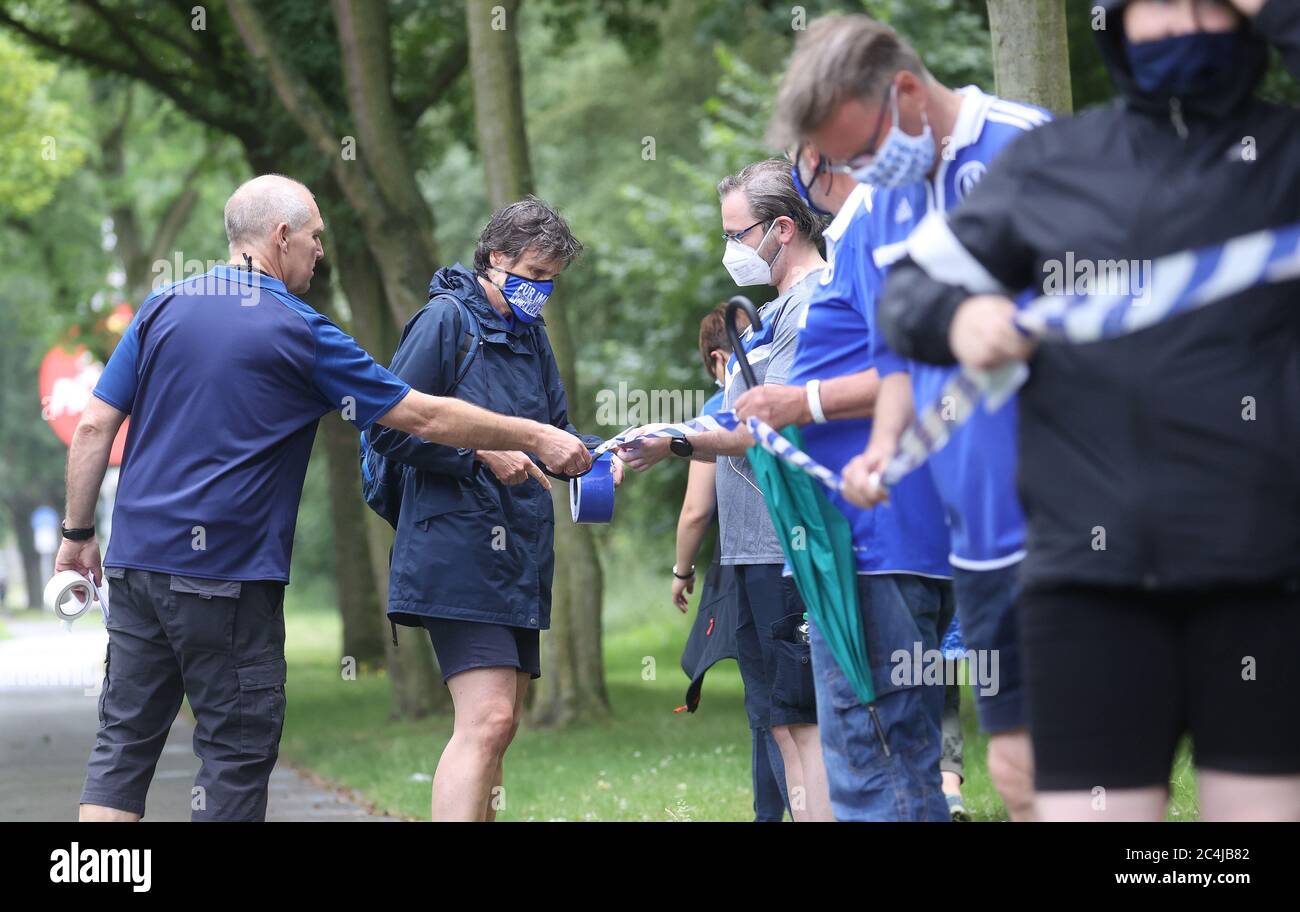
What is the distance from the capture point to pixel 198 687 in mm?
5102

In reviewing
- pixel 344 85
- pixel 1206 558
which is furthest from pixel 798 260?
pixel 344 85

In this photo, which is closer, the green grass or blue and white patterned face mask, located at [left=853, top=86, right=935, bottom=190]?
blue and white patterned face mask, located at [left=853, top=86, right=935, bottom=190]

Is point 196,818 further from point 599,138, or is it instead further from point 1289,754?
point 599,138

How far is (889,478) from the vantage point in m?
3.58

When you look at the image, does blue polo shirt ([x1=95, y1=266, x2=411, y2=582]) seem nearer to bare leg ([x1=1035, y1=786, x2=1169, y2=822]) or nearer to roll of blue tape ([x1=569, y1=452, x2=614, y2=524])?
roll of blue tape ([x1=569, y1=452, x2=614, y2=524])

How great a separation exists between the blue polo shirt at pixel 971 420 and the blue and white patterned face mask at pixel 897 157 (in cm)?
9

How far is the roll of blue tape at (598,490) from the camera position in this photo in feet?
19.9

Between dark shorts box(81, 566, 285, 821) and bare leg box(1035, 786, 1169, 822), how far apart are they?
9.51ft

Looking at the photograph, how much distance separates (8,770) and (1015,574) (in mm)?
9335

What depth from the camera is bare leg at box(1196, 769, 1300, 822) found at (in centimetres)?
285

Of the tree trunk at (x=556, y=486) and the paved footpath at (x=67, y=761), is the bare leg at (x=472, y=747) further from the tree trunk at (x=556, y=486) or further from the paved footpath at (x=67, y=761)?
the tree trunk at (x=556, y=486)

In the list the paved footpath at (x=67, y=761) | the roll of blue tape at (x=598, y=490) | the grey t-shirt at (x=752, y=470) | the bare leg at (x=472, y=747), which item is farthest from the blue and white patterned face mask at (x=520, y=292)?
the paved footpath at (x=67, y=761)

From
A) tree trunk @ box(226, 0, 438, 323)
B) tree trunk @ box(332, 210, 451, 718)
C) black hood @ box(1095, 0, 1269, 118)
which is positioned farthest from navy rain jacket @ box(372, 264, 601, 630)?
tree trunk @ box(332, 210, 451, 718)

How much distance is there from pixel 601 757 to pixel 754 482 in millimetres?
5286
